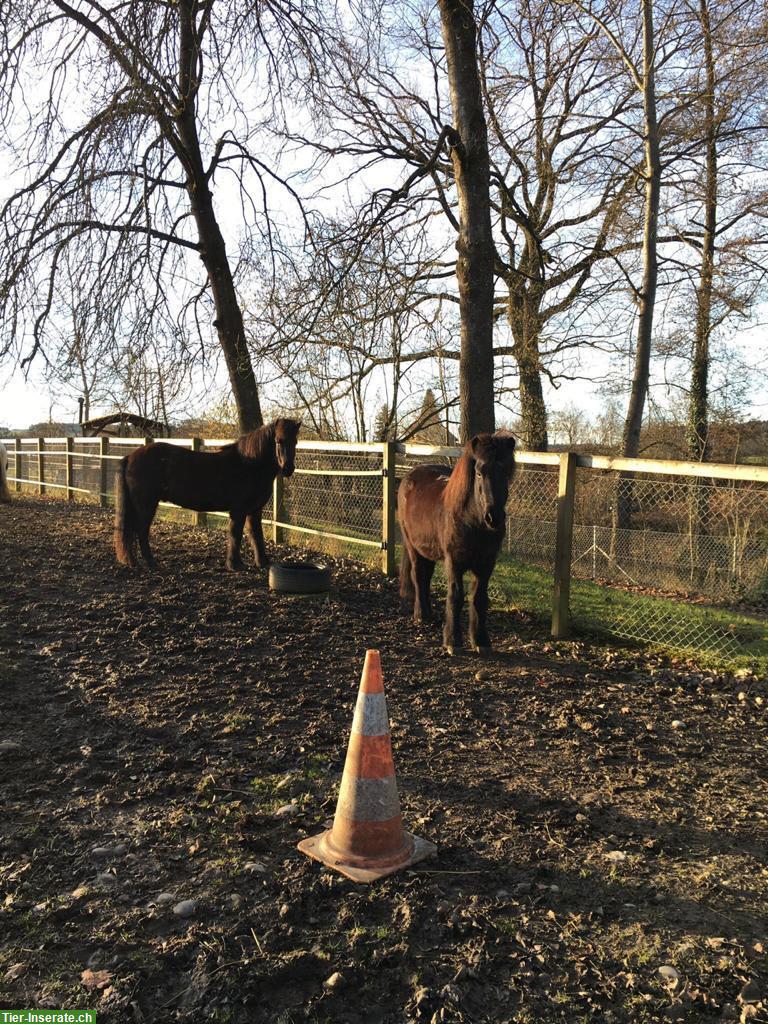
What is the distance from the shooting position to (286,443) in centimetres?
726

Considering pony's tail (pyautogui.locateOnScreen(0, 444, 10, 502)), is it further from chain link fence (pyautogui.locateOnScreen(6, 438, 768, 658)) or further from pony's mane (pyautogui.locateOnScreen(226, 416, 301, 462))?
pony's mane (pyautogui.locateOnScreen(226, 416, 301, 462))

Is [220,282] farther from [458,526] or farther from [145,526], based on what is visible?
[458,526]

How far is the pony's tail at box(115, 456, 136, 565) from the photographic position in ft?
25.4

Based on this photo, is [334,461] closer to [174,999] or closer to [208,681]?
[208,681]

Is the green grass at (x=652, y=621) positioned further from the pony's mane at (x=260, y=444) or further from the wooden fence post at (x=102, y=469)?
the wooden fence post at (x=102, y=469)

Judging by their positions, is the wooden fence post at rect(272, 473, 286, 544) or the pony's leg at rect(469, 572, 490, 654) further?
the wooden fence post at rect(272, 473, 286, 544)

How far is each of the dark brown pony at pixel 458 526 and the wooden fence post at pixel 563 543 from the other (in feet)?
2.39

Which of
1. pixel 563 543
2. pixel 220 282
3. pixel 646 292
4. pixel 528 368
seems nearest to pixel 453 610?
pixel 563 543

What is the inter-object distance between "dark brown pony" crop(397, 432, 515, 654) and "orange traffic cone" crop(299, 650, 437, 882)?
2214 mm

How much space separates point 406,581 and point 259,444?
2.55 metres

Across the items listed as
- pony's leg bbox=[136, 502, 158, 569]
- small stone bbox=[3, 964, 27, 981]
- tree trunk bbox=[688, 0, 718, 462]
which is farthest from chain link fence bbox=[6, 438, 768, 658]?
small stone bbox=[3, 964, 27, 981]

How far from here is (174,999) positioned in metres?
1.76

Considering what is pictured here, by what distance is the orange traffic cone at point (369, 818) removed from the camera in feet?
7.84

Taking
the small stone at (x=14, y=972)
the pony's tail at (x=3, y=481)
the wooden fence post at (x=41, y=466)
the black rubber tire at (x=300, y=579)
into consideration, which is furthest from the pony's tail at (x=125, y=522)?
the wooden fence post at (x=41, y=466)
